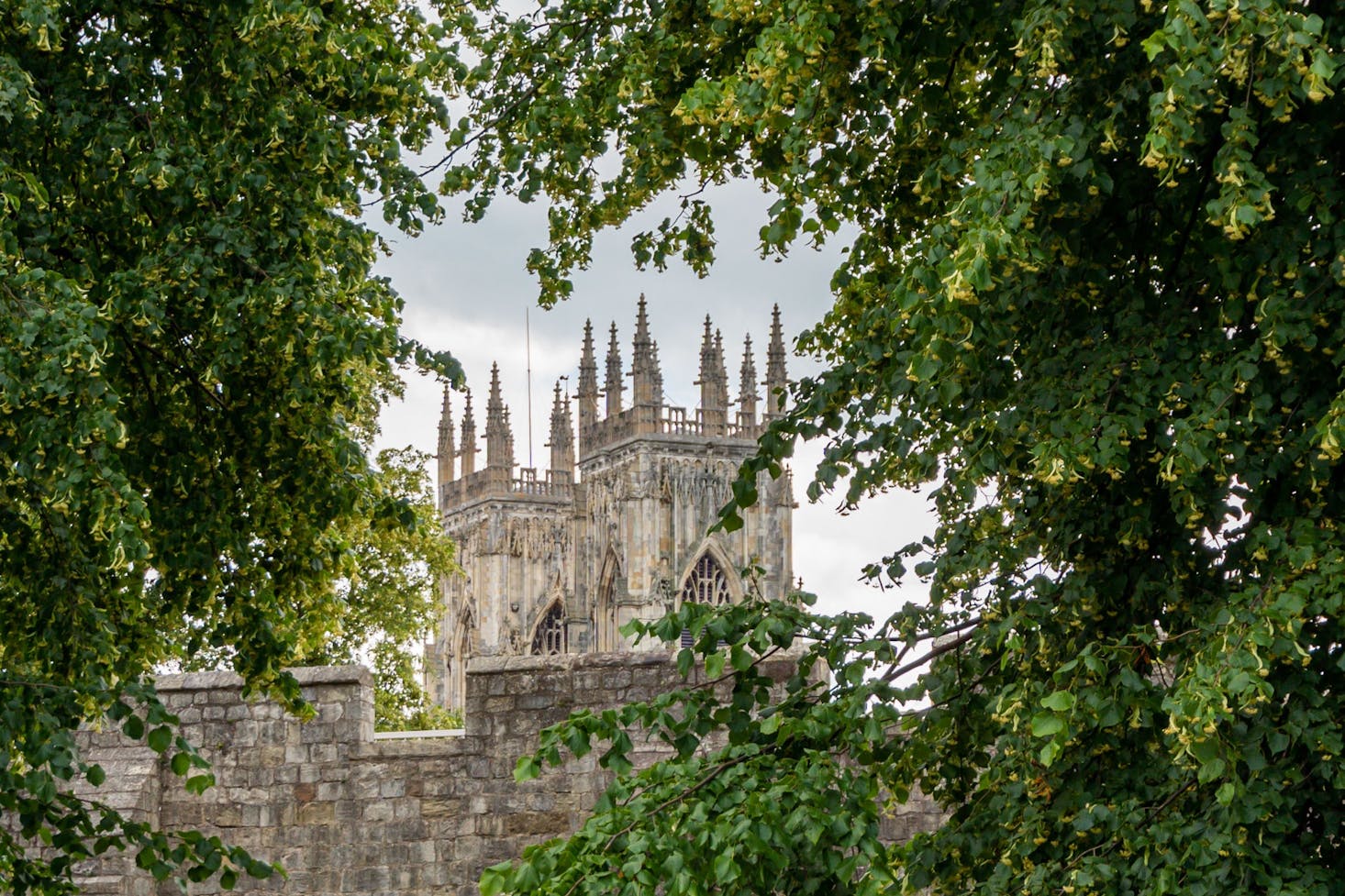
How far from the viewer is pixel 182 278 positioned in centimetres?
709

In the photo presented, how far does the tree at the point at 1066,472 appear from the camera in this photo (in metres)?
4.80

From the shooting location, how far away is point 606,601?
76.9 meters

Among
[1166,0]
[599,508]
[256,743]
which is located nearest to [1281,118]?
[1166,0]

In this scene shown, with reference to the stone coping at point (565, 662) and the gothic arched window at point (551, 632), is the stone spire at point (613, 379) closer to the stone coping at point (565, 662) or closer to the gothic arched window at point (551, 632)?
the gothic arched window at point (551, 632)

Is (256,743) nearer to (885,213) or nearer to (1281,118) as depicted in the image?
(885,213)

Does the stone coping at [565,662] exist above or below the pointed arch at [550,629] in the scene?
below

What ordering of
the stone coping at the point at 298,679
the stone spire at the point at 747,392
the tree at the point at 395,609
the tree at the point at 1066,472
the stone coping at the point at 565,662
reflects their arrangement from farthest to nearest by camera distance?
the stone spire at the point at 747,392 < the tree at the point at 395,609 < the stone coping at the point at 298,679 < the stone coping at the point at 565,662 < the tree at the point at 1066,472

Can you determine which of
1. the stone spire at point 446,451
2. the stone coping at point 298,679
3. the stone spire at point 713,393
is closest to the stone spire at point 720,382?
the stone spire at point 713,393

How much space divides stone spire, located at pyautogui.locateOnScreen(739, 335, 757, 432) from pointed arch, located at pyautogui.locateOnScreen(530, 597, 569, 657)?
11787 mm

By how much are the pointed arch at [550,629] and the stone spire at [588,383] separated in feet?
26.8

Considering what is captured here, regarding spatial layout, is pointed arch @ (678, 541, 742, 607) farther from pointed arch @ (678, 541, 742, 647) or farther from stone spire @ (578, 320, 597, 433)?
stone spire @ (578, 320, 597, 433)

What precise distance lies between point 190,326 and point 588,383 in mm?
69922

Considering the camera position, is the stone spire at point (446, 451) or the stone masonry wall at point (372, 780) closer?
the stone masonry wall at point (372, 780)

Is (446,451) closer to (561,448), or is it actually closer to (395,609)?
(561,448)
